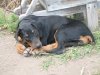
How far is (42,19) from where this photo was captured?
6770mm

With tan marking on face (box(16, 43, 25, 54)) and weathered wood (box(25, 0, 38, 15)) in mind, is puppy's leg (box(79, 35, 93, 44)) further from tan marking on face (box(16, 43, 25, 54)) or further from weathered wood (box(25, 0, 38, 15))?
weathered wood (box(25, 0, 38, 15))

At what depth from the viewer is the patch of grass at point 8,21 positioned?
25.2ft

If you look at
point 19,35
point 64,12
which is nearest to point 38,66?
point 19,35

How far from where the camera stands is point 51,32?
22.0ft

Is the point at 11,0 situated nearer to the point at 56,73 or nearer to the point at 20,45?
the point at 20,45

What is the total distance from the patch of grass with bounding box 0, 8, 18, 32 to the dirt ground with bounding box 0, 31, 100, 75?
1.18m

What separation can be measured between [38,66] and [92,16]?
1984 mm

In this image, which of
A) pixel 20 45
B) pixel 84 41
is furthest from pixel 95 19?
pixel 20 45

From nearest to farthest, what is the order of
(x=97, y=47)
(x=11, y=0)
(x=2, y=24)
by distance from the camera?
(x=97, y=47) → (x=2, y=24) → (x=11, y=0)

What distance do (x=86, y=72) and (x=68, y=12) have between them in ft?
6.75

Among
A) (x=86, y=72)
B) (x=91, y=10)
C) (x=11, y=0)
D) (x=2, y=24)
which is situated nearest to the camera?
(x=86, y=72)

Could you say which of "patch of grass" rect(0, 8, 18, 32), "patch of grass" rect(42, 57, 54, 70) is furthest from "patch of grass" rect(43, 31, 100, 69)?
"patch of grass" rect(0, 8, 18, 32)

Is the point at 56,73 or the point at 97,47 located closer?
the point at 56,73

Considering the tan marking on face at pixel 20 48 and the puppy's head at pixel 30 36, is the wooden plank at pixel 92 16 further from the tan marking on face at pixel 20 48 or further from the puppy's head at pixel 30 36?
the tan marking on face at pixel 20 48
